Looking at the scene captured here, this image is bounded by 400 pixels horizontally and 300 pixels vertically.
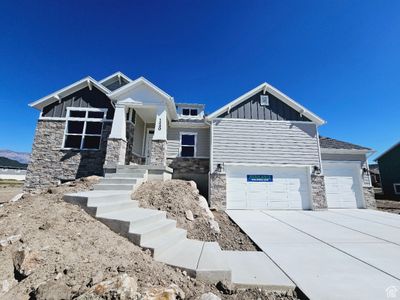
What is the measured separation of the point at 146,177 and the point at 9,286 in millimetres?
5624

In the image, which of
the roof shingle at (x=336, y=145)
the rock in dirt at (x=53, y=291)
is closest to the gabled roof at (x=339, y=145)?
the roof shingle at (x=336, y=145)

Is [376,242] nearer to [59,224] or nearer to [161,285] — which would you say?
[161,285]

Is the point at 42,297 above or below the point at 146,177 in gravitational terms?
below

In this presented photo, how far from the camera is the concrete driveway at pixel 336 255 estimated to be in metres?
2.67

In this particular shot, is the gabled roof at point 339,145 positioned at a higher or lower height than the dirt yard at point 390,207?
higher

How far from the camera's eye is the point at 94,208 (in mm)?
3830

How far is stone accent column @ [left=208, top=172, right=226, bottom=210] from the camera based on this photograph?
956cm

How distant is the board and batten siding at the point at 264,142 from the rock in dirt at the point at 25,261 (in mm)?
8185

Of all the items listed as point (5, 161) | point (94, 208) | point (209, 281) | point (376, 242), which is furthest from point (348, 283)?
point (5, 161)

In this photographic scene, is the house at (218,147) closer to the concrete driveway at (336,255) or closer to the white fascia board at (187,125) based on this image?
the white fascia board at (187,125)

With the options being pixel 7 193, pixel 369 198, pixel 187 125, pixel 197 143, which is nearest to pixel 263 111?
pixel 197 143

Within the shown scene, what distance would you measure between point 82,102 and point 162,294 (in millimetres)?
11614

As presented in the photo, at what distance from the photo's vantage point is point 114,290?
202 cm

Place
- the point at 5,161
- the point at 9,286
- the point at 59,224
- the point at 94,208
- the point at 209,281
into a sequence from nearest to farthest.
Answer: the point at 9,286 → the point at 209,281 → the point at 59,224 → the point at 94,208 → the point at 5,161
